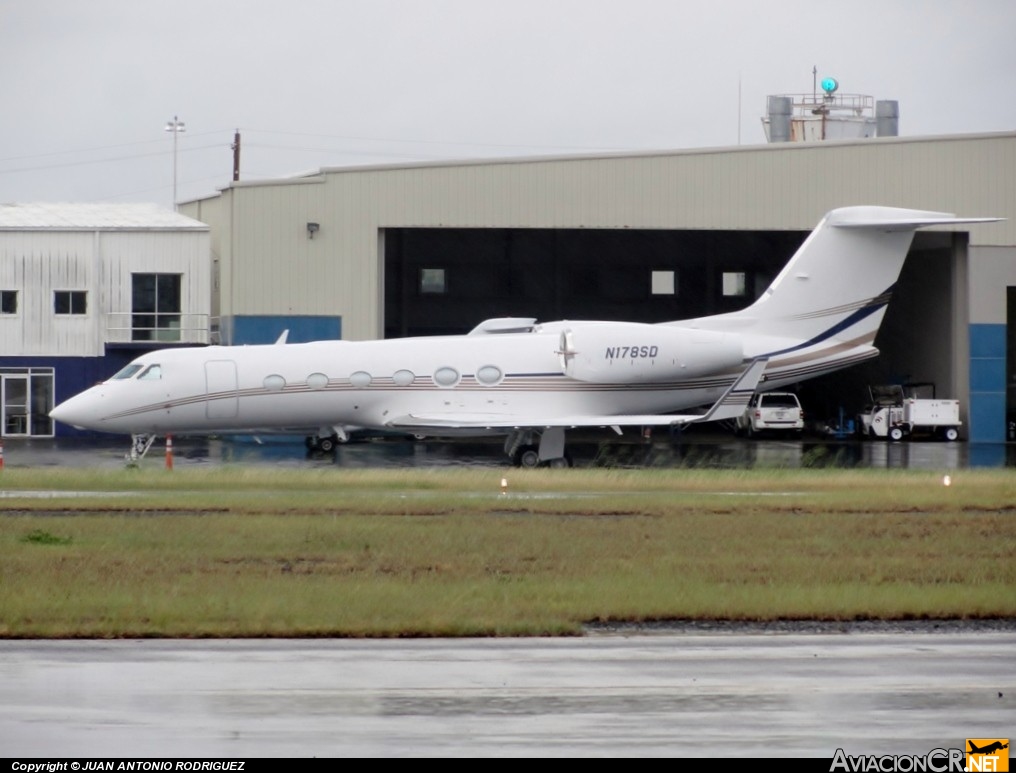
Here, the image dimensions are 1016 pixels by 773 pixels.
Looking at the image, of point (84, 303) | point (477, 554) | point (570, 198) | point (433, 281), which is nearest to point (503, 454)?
point (570, 198)

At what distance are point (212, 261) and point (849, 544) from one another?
105 ft

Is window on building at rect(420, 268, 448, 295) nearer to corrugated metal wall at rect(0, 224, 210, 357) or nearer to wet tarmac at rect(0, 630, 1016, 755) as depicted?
corrugated metal wall at rect(0, 224, 210, 357)

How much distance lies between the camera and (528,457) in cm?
3089

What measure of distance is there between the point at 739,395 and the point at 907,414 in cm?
1424

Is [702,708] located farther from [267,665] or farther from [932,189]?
[932,189]

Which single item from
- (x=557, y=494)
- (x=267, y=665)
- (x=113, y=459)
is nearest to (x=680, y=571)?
(x=267, y=665)

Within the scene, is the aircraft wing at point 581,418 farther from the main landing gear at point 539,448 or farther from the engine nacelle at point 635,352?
the engine nacelle at point 635,352

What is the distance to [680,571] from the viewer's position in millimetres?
14320

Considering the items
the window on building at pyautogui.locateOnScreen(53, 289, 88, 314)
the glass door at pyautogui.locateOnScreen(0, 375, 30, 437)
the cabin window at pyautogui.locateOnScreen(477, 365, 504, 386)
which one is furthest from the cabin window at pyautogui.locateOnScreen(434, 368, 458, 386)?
the glass door at pyautogui.locateOnScreen(0, 375, 30, 437)

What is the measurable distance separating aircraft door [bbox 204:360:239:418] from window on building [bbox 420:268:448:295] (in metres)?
27.1

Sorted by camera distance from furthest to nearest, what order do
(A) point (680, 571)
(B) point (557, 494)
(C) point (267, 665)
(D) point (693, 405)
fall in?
1. (D) point (693, 405)
2. (B) point (557, 494)
3. (A) point (680, 571)
4. (C) point (267, 665)

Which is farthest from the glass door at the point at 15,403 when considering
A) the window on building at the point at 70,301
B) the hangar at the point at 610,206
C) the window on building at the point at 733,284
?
the window on building at the point at 733,284

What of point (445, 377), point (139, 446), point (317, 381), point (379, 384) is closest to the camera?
point (317, 381)

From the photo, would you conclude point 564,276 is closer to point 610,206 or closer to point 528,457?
point 610,206
